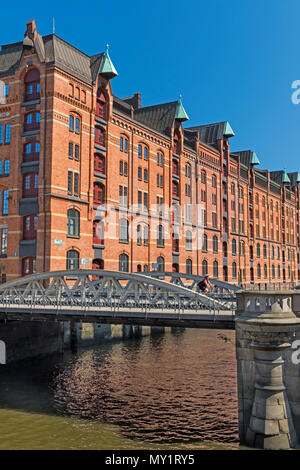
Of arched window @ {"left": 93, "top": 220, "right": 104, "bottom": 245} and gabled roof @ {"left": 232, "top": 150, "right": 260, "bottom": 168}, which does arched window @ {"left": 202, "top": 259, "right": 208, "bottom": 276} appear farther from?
gabled roof @ {"left": 232, "top": 150, "right": 260, "bottom": 168}

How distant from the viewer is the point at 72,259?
1346 inches

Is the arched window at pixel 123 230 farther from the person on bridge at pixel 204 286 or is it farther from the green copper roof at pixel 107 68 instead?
the person on bridge at pixel 204 286

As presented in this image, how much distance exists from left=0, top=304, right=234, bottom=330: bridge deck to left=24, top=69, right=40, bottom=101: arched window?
767 inches

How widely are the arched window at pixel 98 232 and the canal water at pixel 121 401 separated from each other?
9.40m

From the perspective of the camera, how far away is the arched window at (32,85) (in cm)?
3446

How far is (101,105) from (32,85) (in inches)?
249

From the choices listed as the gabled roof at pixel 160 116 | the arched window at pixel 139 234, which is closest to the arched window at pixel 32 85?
the arched window at pixel 139 234

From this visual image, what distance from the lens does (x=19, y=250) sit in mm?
33938

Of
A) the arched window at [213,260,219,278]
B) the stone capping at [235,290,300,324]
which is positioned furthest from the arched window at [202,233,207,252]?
the stone capping at [235,290,300,324]

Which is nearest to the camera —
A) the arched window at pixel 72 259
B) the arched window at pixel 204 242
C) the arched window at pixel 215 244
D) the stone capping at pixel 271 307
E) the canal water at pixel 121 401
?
the stone capping at pixel 271 307

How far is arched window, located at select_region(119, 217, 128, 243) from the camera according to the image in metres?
40.0
